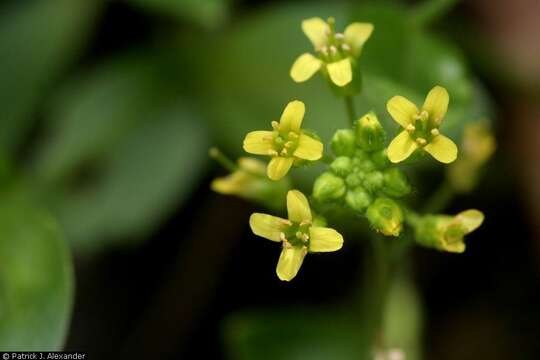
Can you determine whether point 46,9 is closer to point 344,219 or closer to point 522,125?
point 344,219

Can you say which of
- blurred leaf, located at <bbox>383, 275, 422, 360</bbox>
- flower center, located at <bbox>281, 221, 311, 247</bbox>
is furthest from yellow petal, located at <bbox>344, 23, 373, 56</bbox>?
blurred leaf, located at <bbox>383, 275, 422, 360</bbox>

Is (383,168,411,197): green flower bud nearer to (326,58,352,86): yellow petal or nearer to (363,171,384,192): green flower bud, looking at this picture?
(363,171,384,192): green flower bud

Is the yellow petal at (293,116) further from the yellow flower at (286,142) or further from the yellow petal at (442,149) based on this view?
the yellow petal at (442,149)

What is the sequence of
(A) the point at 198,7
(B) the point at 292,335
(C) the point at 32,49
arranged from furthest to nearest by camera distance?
(C) the point at 32,49, (B) the point at 292,335, (A) the point at 198,7

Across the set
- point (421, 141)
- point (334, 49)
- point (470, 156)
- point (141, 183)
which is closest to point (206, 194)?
point (141, 183)

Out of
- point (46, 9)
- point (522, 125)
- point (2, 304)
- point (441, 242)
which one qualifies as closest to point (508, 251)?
point (522, 125)

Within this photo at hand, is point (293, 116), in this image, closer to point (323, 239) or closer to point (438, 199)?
point (323, 239)

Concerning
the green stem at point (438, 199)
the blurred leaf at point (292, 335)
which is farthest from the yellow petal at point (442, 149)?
the blurred leaf at point (292, 335)
